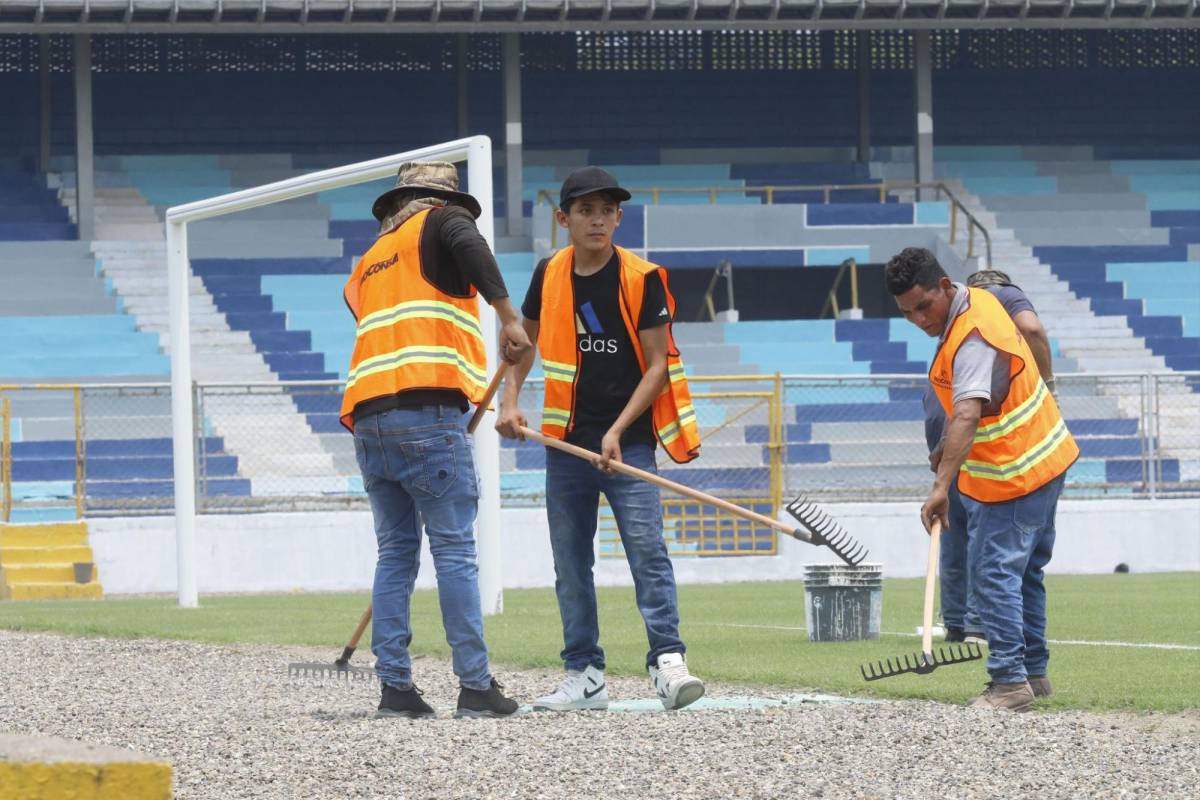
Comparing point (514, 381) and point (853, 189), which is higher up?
point (853, 189)

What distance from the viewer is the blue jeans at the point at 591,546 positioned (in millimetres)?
7016

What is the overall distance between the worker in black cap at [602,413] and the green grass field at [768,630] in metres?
1.10

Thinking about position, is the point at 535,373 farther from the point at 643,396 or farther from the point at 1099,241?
the point at 643,396

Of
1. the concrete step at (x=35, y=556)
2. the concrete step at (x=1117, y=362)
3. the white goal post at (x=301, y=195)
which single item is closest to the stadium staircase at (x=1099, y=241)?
the concrete step at (x=1117, y=362)

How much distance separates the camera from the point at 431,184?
6.95 metres

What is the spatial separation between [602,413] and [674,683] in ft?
3.38

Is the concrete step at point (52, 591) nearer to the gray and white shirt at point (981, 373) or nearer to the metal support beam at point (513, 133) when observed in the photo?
the metal support beam at point (513, 133)

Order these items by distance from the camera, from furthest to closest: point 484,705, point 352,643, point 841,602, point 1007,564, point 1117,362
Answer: point 1117,362 → point 841,602 → point 352,643 → point 1007,564 → point 484,705

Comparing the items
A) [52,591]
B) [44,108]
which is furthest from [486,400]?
[44,108]

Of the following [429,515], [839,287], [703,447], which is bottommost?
[429,515]

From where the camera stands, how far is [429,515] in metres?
6.84

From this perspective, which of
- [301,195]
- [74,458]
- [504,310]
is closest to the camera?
[504,310]

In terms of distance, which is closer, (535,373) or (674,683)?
(674,683)

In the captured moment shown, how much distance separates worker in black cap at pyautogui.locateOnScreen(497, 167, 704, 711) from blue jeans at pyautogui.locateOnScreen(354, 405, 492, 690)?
36cm
